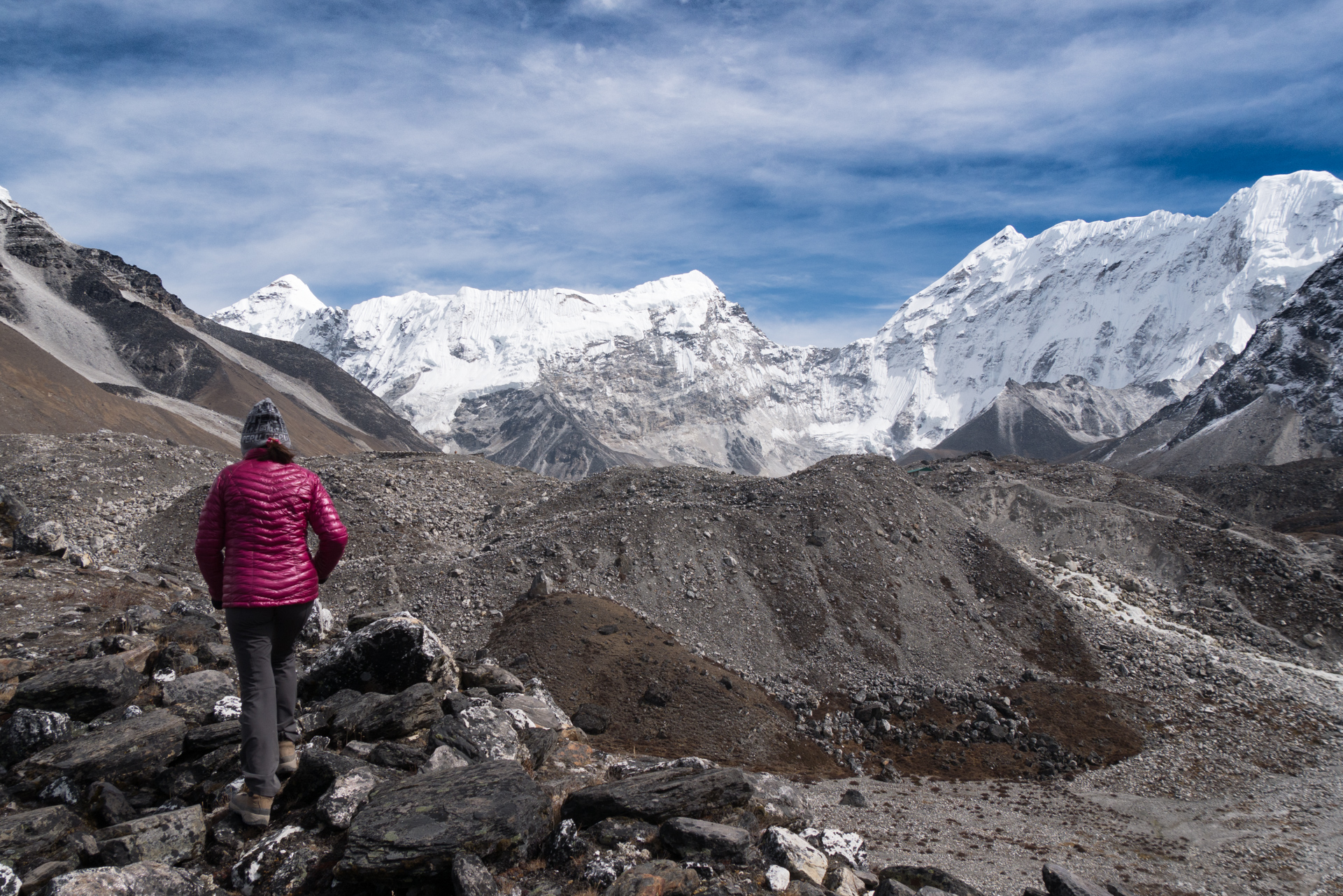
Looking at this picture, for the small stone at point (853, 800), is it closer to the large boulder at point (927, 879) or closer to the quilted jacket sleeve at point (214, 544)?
the large boulder at point (927, 879)

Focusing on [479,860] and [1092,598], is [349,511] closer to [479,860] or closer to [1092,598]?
[479,860]

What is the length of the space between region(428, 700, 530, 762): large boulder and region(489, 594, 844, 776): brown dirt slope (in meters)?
9.29

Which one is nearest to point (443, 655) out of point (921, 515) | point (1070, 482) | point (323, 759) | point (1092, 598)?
point (323, 759)

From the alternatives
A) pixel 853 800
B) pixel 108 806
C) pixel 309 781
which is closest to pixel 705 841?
pixel 309 781

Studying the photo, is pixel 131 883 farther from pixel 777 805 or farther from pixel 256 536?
pixel 777 805

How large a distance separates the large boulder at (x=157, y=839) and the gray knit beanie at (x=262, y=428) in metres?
3.23

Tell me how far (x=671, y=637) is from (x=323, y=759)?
1758 centimetres

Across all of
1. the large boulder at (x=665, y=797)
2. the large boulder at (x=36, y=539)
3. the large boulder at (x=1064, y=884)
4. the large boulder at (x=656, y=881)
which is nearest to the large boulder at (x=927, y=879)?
the large boulder at (x=1064, y=884)

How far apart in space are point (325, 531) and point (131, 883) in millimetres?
2828

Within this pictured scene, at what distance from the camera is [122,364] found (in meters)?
118

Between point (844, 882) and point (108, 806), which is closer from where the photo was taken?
point (108, 806)

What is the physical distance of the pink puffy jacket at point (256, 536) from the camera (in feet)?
19.3

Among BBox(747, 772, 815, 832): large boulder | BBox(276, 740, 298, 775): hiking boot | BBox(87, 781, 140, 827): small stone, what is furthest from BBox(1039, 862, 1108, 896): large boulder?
BBox(87, 781, 140, 827): small stone

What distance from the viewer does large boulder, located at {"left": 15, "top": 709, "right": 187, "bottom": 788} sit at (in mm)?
6594
